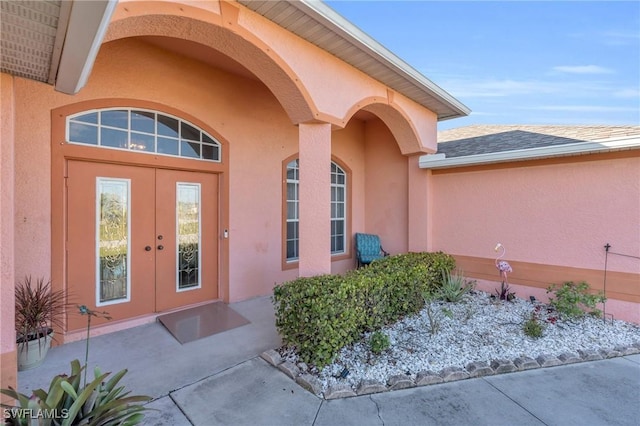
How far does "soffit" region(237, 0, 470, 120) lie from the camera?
336 cm

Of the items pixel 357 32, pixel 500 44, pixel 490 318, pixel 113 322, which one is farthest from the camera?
pixel 500 44

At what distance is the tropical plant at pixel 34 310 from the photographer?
3.32 meters

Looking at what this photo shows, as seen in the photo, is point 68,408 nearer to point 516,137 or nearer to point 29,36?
point 29,36

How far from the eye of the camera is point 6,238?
8.29 feet

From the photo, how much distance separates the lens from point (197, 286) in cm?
525

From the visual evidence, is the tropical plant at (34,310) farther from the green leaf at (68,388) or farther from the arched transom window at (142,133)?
the green leaf at (68,388)

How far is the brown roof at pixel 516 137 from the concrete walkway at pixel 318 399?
12.1 feet

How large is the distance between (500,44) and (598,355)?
732cm

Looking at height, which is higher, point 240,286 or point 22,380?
point 240,286

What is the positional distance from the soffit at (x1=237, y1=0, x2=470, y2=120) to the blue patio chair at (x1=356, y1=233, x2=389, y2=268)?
367cm

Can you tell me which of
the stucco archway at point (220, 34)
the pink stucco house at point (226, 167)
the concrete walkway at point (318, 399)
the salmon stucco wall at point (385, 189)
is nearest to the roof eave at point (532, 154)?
the pink stucco house at point (226, 167)

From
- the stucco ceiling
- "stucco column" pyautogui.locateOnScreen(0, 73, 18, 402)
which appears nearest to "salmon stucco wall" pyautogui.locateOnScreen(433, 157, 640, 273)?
the stucco ceiling

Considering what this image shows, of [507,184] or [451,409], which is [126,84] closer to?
[451,409]

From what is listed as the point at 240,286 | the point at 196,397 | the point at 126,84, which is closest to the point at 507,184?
the point at 240,286
